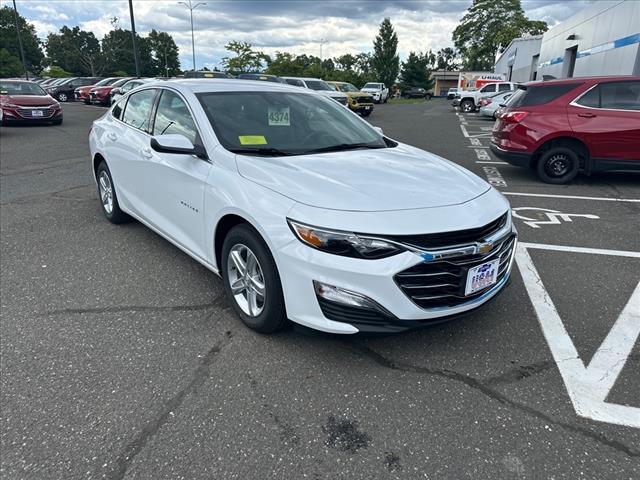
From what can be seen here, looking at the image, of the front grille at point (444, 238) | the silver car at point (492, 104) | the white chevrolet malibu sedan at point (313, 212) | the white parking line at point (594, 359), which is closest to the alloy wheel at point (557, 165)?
the white parking line at point (594, 359)

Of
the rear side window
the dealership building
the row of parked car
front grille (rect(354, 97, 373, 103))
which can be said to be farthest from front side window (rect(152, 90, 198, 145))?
front grille (rect(354, 97, 373, 103))

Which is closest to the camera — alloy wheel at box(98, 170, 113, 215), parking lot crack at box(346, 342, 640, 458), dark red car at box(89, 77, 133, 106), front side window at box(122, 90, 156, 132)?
parking lot crack at box(346, 342, 640, 458)

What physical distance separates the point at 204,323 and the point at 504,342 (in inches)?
81.3

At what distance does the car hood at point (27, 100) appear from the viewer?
14929 millimetres

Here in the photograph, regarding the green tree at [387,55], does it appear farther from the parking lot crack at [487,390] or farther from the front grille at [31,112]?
the parking lot crack at [487,390]

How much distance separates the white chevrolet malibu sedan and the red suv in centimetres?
447

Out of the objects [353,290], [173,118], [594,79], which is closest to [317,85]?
[594,79]

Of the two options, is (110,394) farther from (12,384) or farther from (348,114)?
(348,114)

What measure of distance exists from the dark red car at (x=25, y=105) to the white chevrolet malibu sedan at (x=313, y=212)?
13816 millimetres

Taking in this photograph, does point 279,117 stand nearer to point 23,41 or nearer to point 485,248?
point 485,248

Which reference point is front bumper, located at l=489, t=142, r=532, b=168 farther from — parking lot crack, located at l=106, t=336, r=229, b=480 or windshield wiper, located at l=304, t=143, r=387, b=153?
parking lot crack, located at l=106, t=336, r=229, b=480

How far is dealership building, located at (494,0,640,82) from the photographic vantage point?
15.8 meters

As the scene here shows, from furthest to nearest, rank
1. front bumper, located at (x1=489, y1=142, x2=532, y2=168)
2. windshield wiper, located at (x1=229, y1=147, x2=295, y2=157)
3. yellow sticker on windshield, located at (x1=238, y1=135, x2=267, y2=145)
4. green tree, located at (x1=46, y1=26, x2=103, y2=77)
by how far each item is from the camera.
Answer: green tree, located at (x1=46, y1=26, x2=103, y2=77) < front bumper, located at (x1=489, y1=142, x2=532, y2=168) < yellow sticker on windshield, located at (x1=238, y1=135, x2=267, y2=145) < windshield wiper, located at (x1=229, y1=147, x2=295, y2=157)

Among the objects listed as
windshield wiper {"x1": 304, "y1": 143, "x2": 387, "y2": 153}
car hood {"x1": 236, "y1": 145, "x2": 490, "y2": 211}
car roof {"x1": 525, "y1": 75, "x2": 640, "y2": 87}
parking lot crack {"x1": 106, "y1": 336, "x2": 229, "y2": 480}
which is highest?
car roof {"x1": 525, "y1": 75, "x2": 640, "y2": 87}
